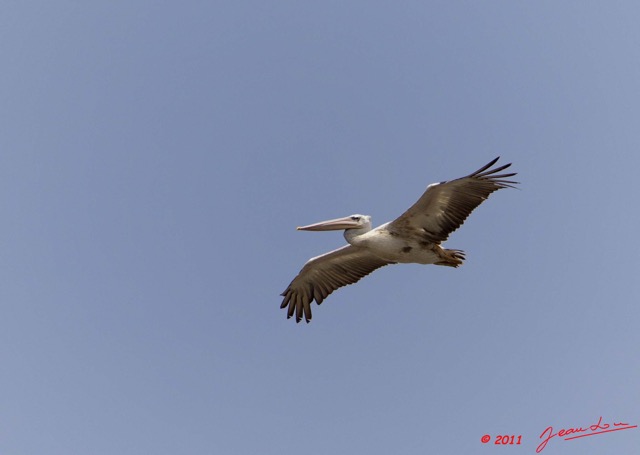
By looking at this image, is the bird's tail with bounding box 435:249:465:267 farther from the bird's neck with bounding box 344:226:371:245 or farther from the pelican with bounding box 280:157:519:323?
the bird's neck with bounding box 344:226:371:245

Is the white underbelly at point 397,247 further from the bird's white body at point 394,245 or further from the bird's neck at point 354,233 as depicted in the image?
the bird's neck at point 354,233

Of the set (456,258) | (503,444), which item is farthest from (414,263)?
(503,444)

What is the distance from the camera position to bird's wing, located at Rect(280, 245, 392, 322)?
15470 mm

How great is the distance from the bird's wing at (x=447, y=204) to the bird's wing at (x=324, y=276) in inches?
67.9

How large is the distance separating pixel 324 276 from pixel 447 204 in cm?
334

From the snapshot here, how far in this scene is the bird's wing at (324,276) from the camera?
15470mm

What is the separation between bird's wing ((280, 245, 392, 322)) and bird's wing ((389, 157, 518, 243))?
1.72 meters

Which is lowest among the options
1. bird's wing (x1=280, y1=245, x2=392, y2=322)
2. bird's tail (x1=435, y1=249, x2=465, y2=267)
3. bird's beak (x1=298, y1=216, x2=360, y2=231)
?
bird's tail (x1=435, y1=249, x2=465, y2=267)

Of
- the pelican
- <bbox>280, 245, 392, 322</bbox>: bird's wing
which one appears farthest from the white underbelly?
<bbox>280, 245, 392, 322</bbox>: bird's wing

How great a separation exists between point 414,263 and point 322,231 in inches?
72.3

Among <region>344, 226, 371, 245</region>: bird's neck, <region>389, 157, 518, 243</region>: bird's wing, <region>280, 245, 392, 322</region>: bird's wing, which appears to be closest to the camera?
<region>389, 157, 518, 243</region>: bird's wing

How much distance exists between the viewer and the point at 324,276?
15.9m

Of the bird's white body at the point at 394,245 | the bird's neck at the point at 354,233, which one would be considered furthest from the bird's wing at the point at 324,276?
the bird's white body at the point at 394,245

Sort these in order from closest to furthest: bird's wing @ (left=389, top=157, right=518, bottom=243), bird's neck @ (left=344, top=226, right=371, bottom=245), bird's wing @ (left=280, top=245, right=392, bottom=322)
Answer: bird's wing @ (left=389, top=157, right=518, bottom=243)
bird's neck @ (left=344, top=226, right=371, bottom=245)
bird's wing @ (left=280, top=245, right=392, bottom=322)
